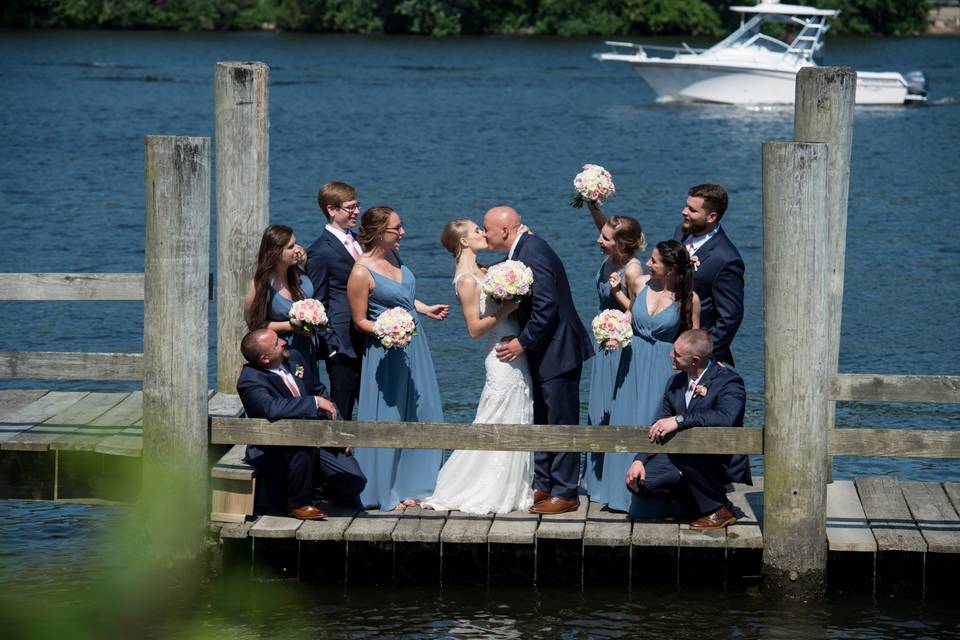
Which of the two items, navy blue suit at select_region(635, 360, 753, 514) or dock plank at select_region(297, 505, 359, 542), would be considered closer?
navy blue suit at select_region(635, 360, 753, 514)

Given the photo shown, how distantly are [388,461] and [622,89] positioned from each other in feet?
154

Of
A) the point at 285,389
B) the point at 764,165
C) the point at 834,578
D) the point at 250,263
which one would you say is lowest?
the point at 834,578

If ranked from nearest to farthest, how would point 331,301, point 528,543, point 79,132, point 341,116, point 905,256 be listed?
point 528,543
point 331,301
point 905,256
point 79,132
point 341,116

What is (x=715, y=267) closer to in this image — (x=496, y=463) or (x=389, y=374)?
(x=496, y=463)

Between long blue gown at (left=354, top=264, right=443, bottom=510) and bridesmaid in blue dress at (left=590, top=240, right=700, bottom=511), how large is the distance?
1129 mm

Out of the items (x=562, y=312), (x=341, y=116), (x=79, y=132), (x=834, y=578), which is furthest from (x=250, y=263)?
(x=341, y=116)

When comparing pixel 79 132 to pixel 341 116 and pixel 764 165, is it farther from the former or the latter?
pixel 764 165

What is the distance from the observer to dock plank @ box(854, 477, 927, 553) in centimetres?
877

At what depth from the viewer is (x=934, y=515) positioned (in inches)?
359

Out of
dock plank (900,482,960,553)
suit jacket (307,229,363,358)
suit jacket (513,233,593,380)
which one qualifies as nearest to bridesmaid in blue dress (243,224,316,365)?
suit jacket (307,229,363,358)

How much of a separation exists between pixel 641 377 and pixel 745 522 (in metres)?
1.06

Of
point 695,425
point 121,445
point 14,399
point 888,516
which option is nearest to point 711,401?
point 695,425

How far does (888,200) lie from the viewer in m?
30.8

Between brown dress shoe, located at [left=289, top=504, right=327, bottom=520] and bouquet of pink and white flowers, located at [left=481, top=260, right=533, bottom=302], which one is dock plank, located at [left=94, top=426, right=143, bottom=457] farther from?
bouquet of pink and white flowers, located at [left=481, top=260, right=533, bottom=302]
